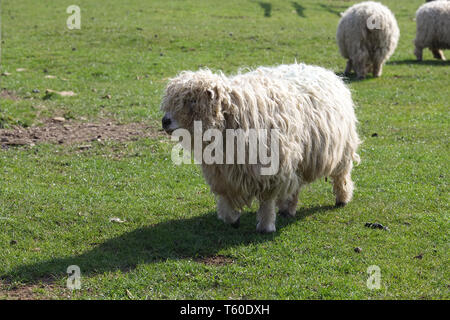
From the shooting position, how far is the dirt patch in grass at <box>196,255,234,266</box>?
21.6 ft

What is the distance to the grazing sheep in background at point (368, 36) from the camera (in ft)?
53.3

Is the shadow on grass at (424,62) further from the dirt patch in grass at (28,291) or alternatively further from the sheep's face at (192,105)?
the dirt patch in grass at (28,291)

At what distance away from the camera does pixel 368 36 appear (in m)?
16.4

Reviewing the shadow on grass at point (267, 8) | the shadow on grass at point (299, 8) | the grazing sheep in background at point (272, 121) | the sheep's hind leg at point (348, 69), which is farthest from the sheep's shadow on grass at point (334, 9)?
the grazing sheep in background at point (272, 121)

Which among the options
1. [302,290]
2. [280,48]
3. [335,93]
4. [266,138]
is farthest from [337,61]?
[302,290]

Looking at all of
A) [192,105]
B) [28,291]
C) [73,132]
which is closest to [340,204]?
[192,105]

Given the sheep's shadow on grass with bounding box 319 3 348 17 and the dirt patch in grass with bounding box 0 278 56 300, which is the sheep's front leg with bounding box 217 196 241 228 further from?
the sheep's shadow on grass with bounding box 319 3 348 17

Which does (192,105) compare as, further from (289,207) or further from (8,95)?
(8,95)

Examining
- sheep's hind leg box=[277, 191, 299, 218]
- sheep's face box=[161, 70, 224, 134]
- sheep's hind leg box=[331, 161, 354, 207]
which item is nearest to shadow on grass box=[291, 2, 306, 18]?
sheep's hind leg box=[331, 161, 354, 207]

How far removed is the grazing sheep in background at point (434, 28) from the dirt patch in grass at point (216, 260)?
48.5 feet

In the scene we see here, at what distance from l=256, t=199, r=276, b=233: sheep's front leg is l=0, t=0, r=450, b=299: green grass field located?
13cm

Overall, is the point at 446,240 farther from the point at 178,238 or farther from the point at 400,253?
the point at 178,238

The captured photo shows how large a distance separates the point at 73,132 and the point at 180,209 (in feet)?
13.9

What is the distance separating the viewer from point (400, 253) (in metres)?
6.80
